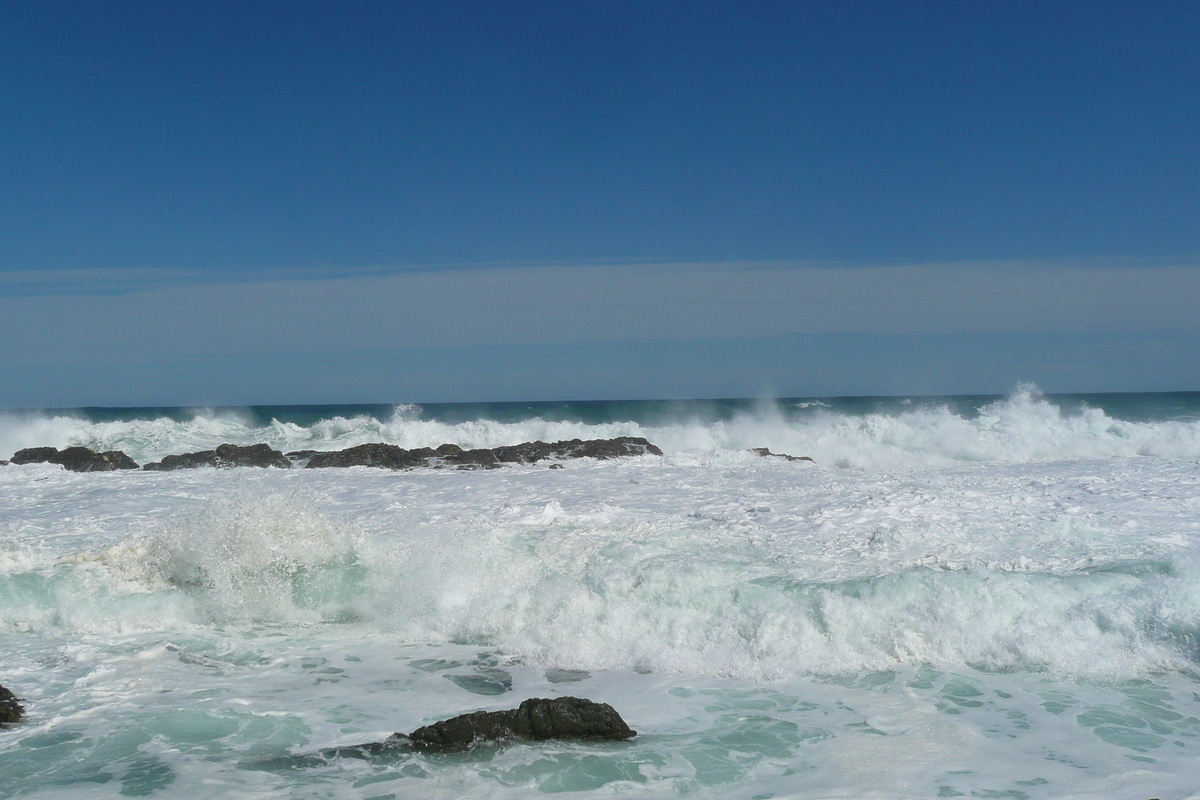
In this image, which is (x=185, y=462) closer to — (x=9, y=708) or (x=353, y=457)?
(x=353, y=457)

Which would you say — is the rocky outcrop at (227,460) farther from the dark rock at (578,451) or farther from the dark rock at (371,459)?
the dark rock at (578,451)

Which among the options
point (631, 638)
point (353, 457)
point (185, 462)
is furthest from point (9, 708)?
point (185, 462)

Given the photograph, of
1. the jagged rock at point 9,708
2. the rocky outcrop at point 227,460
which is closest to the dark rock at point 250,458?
the rocky outcrop at point 227,460

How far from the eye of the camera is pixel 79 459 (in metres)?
16.8

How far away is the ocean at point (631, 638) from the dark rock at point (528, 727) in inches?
4.0

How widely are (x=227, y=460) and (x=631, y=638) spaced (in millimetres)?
13245

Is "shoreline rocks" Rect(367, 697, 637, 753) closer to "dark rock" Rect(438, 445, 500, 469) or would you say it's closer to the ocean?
the ocean

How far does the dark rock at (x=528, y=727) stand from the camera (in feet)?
16.6

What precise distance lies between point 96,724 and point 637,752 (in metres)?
3.62

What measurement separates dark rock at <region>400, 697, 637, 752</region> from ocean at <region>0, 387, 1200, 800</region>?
10 centimetres

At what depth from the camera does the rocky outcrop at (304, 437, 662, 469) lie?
16.8m

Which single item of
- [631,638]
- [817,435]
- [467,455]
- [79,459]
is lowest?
[631,638]

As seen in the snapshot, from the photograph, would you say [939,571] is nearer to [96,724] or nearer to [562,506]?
[562,506]

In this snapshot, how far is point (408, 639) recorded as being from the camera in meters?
7.51
